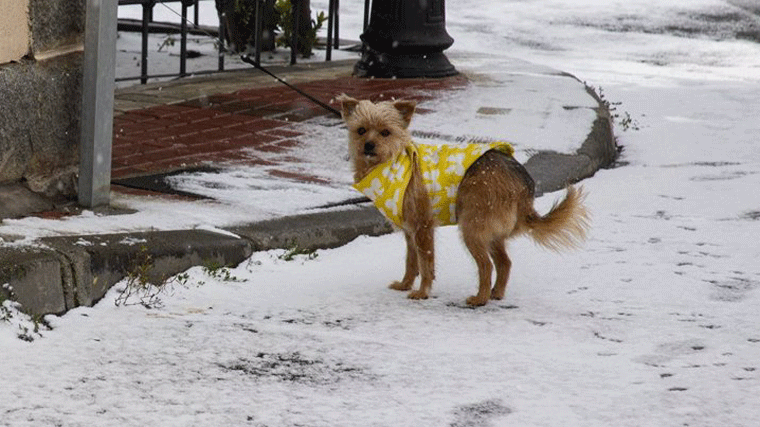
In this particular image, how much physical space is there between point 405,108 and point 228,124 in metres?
3.41

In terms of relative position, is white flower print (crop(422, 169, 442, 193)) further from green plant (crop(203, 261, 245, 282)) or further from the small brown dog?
green plant (crop(203, 261, 245, 282))

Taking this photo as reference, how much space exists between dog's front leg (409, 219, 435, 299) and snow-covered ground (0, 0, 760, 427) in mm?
62

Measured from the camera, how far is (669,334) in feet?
16.6

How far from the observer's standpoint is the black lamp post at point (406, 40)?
35.2 feet

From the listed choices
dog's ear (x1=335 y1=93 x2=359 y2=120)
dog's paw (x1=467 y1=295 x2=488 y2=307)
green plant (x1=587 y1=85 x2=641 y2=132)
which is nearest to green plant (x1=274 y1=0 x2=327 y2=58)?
green plant (x1=587 y1=85 x2=641 y2=132)

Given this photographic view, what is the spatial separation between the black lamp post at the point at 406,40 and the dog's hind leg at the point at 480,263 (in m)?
5.48

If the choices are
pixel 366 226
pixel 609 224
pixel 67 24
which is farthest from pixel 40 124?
pixel 609 224

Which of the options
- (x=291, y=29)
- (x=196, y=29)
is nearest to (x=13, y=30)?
(x=196, y=29)

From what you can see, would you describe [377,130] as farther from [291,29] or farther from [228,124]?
[291,29]

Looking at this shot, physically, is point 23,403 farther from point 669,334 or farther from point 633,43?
point 633,43

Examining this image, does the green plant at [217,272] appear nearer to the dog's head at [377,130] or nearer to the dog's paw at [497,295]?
the dog's head at [377,130]

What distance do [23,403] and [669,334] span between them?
2.39 m

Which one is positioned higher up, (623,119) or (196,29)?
(196,29)

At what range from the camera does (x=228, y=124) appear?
8664 mm
